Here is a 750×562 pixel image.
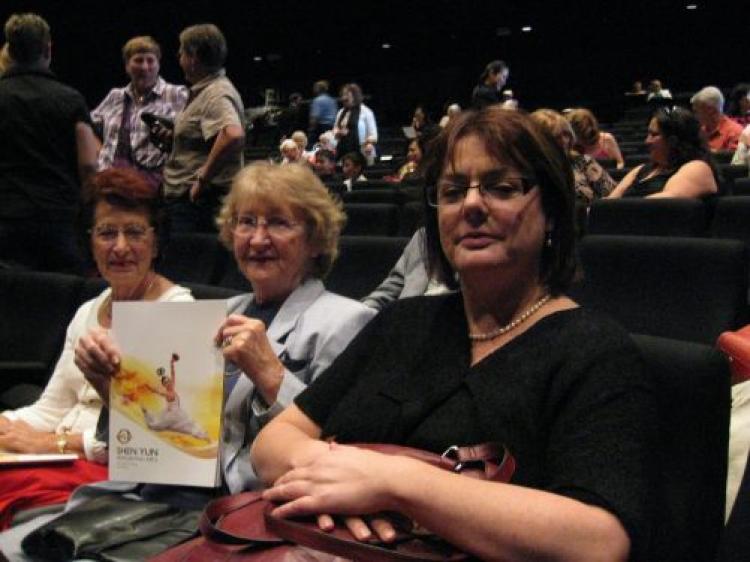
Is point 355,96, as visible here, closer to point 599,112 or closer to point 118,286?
point 118,286

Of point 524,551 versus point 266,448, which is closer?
point 524,551

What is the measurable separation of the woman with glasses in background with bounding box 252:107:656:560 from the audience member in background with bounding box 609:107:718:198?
2488 mm

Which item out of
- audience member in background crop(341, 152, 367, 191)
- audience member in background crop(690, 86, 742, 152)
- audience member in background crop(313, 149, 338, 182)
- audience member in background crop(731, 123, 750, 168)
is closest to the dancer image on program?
audience member in background crop(731, 123, 750, 168)

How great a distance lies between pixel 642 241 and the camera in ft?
7.73

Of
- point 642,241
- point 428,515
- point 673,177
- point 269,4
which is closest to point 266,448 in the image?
point 428,515

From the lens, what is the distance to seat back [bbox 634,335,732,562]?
1.22m

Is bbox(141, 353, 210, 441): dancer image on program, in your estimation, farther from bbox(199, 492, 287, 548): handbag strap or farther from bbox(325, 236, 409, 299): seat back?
bbox(325, 236, 409, 299): seat back

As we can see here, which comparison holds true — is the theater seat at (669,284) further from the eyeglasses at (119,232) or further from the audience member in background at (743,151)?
the audience member in background at (743,151)

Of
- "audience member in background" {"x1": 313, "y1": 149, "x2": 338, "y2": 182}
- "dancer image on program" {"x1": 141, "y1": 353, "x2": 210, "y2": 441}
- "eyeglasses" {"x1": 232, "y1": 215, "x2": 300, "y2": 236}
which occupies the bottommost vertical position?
"audience member in background" {"x1": 313, "y1": 149, "x2": 338, "y2": 182}

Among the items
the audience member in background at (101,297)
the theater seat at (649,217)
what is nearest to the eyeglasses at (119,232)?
the audience member in background at (101,297)

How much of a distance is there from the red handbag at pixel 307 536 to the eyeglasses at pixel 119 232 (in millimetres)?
1216

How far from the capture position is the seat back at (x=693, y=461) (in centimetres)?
122

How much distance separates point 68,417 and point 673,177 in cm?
271

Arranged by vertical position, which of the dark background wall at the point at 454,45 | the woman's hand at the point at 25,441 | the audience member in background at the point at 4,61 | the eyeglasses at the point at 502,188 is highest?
the dark background wall at the point at 454,45
